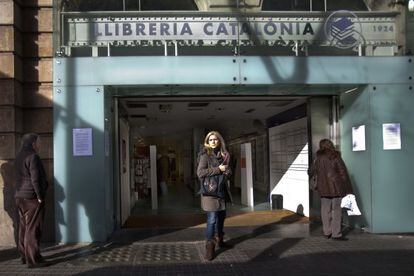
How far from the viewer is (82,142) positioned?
812 centimetres

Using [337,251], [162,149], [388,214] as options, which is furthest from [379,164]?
[162,149]

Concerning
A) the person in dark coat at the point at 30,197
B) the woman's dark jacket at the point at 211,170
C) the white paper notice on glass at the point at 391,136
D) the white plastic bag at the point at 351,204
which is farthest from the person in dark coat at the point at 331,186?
the person in dark coat at the point at 30,197

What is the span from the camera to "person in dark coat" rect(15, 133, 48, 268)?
21.4ft

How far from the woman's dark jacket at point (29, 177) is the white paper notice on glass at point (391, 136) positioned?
544 centimetres

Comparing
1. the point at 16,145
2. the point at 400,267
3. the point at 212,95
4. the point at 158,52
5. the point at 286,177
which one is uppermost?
the point at 158,52

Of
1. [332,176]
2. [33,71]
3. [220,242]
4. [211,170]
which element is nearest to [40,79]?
[33,71]

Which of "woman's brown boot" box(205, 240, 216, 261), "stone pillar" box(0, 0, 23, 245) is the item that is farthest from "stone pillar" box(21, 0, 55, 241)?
"woman's brown boot" box(205, 240, 216, 261)

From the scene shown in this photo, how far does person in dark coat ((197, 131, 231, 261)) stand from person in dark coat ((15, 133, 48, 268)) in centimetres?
205

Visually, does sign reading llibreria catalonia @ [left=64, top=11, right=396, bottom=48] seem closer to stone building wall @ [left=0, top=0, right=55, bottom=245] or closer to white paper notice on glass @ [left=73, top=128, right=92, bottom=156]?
stone building wall @ [left=0, top=0, right=55, bottom=245]

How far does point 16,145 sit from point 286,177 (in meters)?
6.62

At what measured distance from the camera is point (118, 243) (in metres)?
8.09

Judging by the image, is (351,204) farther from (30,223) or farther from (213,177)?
(30,223)

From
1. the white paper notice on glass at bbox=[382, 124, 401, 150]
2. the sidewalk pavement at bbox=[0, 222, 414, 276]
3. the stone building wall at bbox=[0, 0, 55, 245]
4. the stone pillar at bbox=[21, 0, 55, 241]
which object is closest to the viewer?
the sidewalk pavement at bbox=[0, 222, 414, 276]

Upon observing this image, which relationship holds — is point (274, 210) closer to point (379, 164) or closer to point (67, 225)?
point (379, 164)
